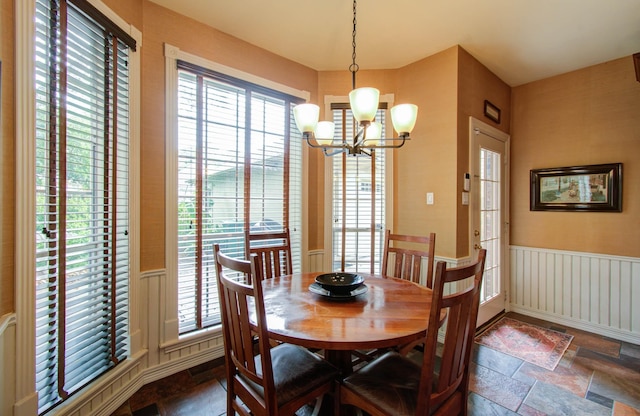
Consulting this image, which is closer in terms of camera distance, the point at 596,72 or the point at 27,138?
the point at 27,138

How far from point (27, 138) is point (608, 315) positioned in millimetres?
4744

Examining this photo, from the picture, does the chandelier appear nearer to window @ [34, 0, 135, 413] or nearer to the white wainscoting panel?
window @ [34, 0, 135, 413]

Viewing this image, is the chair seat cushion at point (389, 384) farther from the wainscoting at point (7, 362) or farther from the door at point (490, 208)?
the door at point (490, 208)

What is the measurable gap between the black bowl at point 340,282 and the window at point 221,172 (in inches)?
42.6

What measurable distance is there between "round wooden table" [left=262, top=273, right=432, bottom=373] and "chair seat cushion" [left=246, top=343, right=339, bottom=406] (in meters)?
0.13

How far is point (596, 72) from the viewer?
9.58 ft

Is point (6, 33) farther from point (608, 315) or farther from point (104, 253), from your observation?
point (608, 315)

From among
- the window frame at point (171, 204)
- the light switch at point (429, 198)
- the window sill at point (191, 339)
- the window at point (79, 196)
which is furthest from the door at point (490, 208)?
the window at point (79, 196)

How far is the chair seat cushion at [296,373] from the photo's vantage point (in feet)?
4.17

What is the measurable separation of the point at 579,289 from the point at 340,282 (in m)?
2.98

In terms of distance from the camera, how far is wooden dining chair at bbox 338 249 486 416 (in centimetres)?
102

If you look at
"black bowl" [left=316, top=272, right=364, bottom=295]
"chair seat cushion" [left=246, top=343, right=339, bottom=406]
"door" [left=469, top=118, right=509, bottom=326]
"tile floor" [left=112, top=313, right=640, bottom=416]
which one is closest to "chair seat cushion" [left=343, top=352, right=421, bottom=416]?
"chair seat cushion" [left=246, top=343, right=339, bottom=406]

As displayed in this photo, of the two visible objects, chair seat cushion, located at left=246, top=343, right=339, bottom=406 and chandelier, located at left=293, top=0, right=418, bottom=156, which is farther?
chandelier, located at left=293, top=0, right=418, bottom=156

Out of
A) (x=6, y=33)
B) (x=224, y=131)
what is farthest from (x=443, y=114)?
(x=6, y=33)
